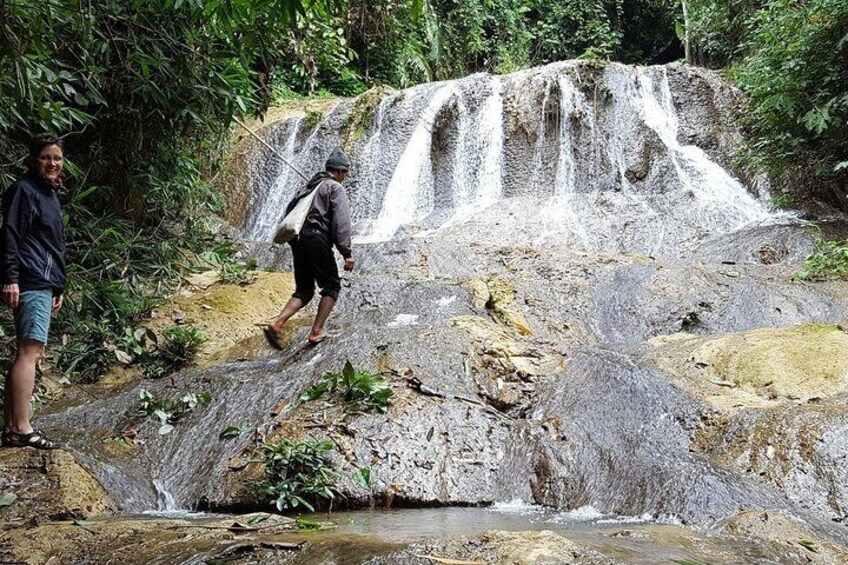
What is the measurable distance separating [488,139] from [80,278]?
902cm

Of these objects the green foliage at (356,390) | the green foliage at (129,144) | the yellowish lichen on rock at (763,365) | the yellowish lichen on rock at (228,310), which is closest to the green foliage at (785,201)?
the yellowish lichen on rock at (763,365)

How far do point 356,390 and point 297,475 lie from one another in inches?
36.3

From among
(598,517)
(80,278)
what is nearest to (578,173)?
(80,278)

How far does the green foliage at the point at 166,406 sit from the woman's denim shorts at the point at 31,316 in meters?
1.39

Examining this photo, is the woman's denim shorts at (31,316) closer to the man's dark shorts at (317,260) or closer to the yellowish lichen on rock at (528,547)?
the man's dark shorts at (317,260)

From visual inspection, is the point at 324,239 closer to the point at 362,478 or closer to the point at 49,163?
the point at 49,163

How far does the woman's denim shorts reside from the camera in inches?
162

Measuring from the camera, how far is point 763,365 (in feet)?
16.8

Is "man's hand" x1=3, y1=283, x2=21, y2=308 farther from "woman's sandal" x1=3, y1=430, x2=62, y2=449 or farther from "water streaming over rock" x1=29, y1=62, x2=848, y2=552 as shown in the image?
"water streaming over rock" x1=29, y1=62, x2=848, y2=552

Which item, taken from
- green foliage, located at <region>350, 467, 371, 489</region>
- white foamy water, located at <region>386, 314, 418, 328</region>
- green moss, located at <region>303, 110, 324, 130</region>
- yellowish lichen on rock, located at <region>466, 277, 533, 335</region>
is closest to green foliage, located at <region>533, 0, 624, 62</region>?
green moss, located at <region>303, 110, 324, 130</region>

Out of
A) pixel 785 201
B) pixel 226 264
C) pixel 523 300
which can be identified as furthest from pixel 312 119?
pixel 785 201

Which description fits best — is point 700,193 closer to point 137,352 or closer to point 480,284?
point 480,284

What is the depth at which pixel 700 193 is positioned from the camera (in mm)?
11938

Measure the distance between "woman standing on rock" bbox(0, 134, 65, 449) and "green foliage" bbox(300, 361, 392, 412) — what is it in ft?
5.58
